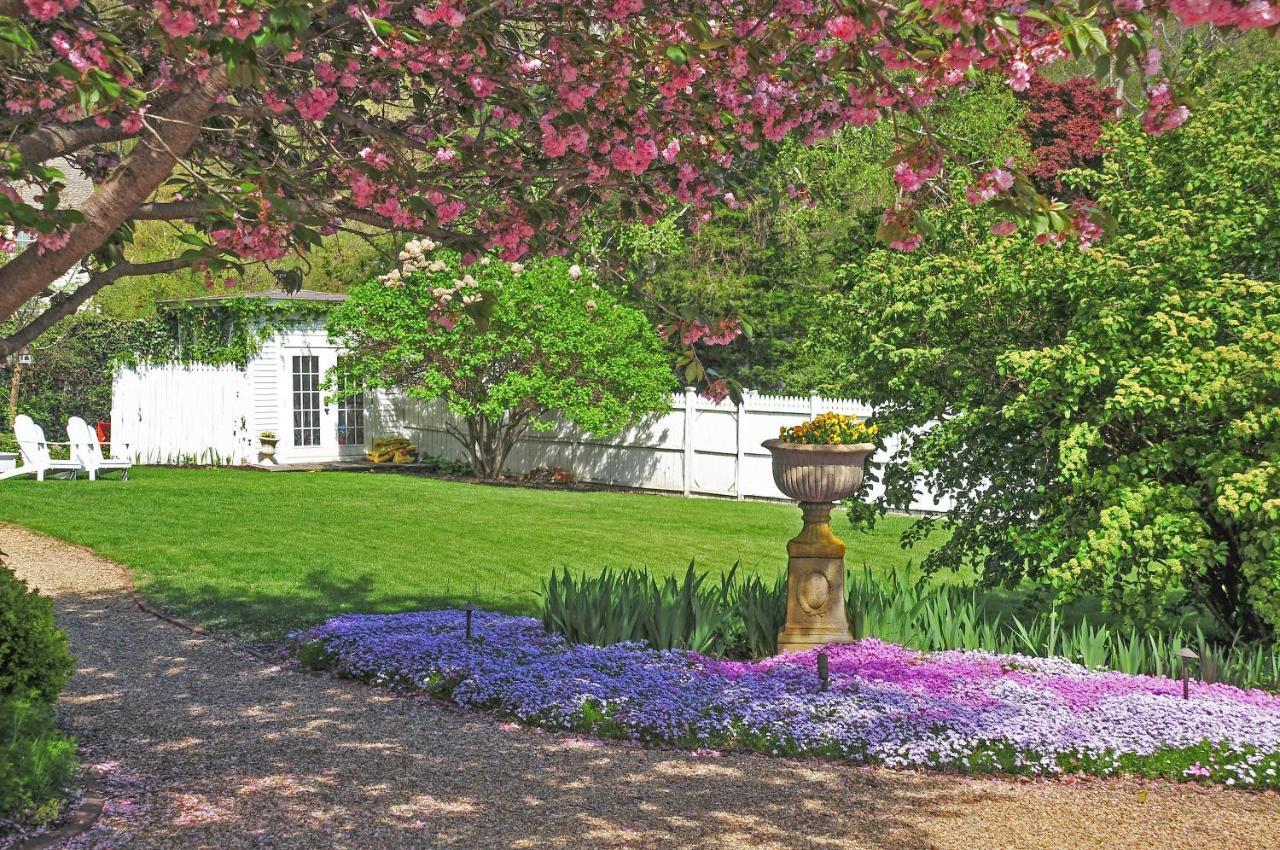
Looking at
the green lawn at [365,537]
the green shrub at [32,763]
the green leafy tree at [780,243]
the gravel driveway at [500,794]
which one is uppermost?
the green leafy tree at [780,243]

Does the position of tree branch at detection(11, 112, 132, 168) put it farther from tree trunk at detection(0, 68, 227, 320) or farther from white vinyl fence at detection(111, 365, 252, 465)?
white vinyl fence at detection(111, 365, 252, 465)

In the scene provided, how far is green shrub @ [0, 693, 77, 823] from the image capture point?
16.6ft

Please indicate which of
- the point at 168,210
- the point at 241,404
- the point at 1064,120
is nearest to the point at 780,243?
the point at 1064,120

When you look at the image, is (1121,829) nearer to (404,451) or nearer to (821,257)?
(404,451)

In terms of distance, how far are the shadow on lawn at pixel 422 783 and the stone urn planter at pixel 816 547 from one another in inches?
73.1

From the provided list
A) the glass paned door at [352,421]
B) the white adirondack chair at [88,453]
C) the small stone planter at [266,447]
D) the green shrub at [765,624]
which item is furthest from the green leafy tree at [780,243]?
the green shrub at [765,624]

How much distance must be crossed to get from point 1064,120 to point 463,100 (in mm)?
23408

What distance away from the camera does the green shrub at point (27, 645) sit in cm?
582

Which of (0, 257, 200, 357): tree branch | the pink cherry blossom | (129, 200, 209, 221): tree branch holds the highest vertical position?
the pink cherry blossom

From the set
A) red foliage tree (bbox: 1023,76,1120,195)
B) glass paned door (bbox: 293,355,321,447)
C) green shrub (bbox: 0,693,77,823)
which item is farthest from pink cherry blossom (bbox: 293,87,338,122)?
red foliage tree (bbox: 1023,76,1120,195)

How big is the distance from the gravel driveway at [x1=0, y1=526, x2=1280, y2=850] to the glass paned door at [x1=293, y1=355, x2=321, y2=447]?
599 inches

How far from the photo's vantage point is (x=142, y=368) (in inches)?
883

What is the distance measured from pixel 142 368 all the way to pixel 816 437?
55.9 ft

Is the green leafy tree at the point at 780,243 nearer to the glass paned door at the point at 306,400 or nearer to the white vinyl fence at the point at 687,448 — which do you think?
the white vinyl fence at the point at 687,448
